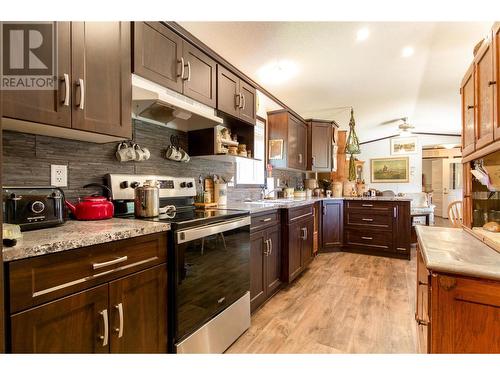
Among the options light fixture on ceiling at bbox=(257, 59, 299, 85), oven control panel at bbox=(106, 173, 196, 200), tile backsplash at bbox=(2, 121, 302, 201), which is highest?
light fixture on ceiling at bbox=(257, 59, 299, 85)

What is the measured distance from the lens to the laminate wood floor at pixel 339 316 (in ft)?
5.63

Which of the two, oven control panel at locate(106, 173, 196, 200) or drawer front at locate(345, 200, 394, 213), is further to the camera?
drawer front at locate(345, 200, 394, 213)

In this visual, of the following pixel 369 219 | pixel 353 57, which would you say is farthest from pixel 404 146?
pixel 353 57

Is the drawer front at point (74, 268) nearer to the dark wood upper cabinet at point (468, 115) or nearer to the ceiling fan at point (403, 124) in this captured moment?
the dark wood upper cabinet at point (468, 115)

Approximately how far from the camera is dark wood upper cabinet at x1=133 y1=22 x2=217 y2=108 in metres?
1.47

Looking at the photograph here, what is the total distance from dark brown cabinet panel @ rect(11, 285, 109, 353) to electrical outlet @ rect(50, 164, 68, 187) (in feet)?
2.38

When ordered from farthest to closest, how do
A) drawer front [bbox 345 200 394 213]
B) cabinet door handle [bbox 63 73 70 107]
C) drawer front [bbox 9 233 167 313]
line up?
drawer front [bbox 345 200 394 213], cabinet door handle [bbox 63 73 70 107], drawer front [bbox 9 233 167 313]

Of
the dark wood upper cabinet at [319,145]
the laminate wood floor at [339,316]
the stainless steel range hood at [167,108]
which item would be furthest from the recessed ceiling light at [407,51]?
the laminate wood floor at [339,316]

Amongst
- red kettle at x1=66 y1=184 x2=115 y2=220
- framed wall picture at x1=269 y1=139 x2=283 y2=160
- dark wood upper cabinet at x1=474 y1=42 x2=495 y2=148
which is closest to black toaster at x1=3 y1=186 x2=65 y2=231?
red kettle at x1=66 y1=184 x2=115 y2=220

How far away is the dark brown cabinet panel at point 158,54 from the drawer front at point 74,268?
1.00 metres

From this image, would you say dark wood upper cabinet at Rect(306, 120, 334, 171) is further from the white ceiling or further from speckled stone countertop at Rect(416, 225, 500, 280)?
speckled stone countertop at Rect(416, 225, 500, 280)

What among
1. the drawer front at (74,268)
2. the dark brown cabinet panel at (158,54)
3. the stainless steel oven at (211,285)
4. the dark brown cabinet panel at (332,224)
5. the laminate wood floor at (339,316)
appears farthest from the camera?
the dark brown cabinet panel at (332,224)
